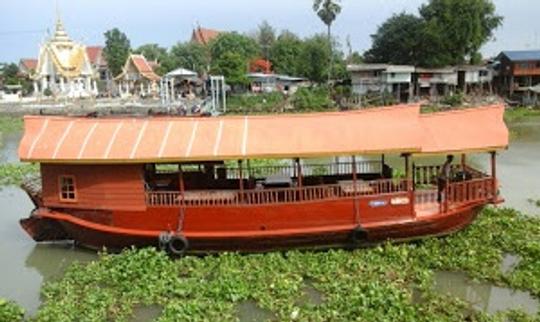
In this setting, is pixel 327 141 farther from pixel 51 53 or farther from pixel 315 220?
pixel 51 53

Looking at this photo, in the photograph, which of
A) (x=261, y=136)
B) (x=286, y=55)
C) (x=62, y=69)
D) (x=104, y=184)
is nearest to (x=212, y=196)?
(x=261, y=136)

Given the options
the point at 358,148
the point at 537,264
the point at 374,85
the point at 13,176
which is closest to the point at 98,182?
the point at 358,148

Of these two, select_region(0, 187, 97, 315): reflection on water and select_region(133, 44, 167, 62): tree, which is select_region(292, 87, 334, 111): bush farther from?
select_region(133, 44, 167, 62): tree

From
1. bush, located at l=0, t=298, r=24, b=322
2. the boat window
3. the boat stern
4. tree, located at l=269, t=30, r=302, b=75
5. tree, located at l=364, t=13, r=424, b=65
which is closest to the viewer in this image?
bush, located at l=0, t=298, r=24, b=322

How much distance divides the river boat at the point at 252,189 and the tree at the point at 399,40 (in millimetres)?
38142

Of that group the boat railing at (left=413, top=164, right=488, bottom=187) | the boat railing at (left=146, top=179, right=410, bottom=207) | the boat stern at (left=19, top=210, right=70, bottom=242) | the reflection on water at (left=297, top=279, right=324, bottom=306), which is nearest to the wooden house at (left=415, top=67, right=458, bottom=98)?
the boat railing at (left=413, top=164, right=488, bottom=187)

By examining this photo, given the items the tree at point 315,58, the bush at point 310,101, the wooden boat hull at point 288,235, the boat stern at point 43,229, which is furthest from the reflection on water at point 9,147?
the tree at point 315,58

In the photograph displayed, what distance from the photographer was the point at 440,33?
4522cm

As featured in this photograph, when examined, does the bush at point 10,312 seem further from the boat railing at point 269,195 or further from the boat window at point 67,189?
the boat railing at point 269,195

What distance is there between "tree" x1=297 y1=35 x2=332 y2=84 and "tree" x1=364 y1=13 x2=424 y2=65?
17.2ft

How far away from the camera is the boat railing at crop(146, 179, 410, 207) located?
34.1 feet

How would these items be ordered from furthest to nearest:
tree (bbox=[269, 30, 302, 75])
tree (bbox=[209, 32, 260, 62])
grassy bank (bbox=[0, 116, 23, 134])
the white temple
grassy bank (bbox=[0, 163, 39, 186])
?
tree (bbox=[269, 30, 302, 75]) < tree (bbox=[209, 32, 260, 62]) < the white temple < grassy bank (bbox=[0, 116, 23, 134]) < grassy bank (bbox=[0, 163, 39, 186])

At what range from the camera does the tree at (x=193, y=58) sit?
60875 millimetres

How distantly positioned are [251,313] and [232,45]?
4825 cm
